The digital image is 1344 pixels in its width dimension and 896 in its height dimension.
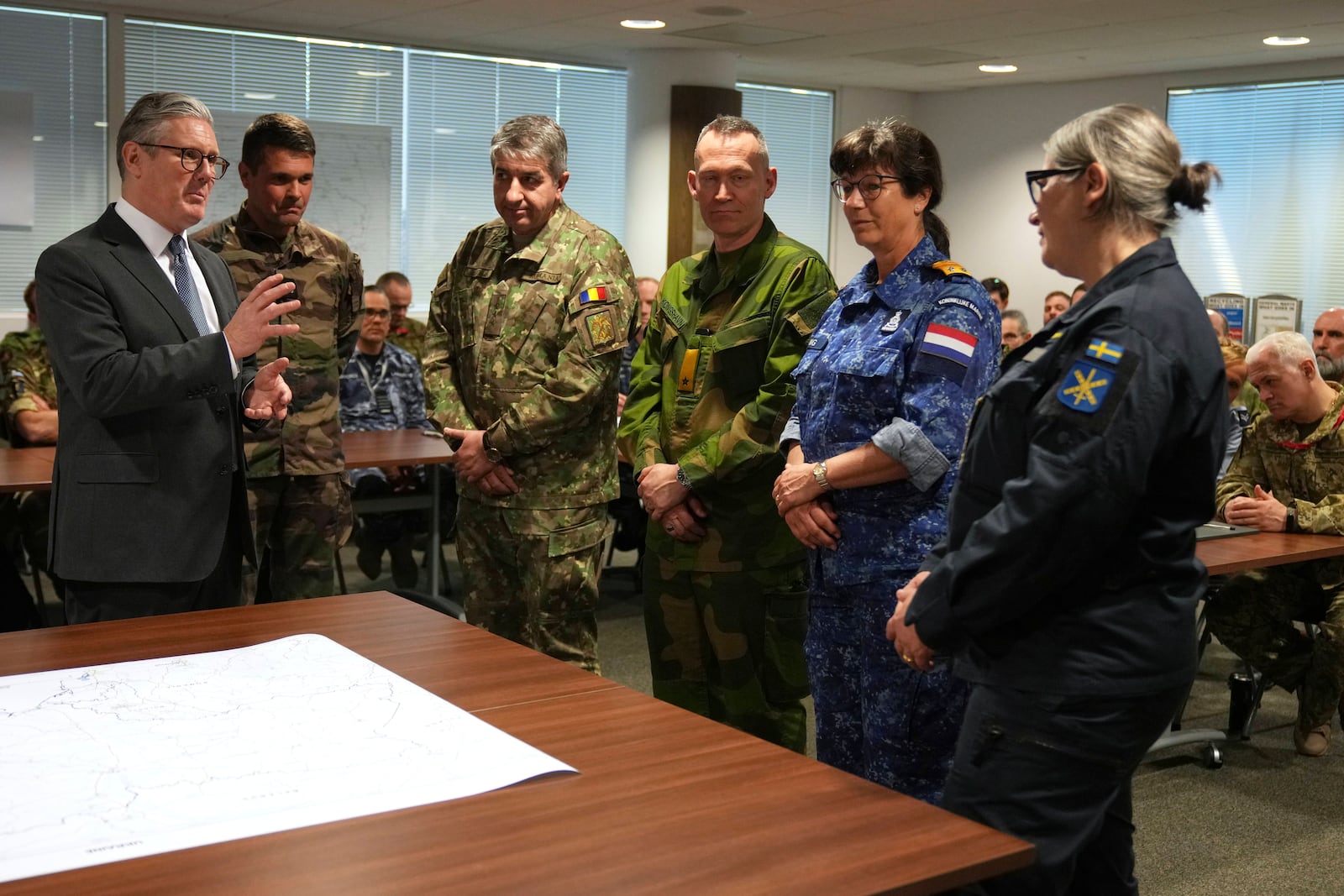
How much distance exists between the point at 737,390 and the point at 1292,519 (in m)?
2.27

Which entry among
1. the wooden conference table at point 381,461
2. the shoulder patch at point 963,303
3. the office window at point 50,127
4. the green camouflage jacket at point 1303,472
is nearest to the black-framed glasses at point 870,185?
the shoulder patch at point 963,303

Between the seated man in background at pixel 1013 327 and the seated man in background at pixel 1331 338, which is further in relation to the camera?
the seated man in background at pixel 1013 327

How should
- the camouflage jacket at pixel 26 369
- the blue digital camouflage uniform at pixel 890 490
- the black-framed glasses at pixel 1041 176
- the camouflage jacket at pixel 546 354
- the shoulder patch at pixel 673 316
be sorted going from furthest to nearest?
1. the camouflage jacket at pixel 26 369
2. the camouflage jacket at pixel 546 354
3. the shoulder patch at pixel 673 316
4. the blue digital camouflage uniform at pixel 890 490
5. the black-framed glasses at pixel 1041 176

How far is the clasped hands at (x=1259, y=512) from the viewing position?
4.33m

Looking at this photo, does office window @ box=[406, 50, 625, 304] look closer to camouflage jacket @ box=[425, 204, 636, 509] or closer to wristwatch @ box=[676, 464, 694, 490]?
camouflage jacket @ box=[425, 204, 636, 509]

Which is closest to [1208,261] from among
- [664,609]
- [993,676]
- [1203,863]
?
[1203,863]

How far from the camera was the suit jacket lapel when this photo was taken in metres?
2.65

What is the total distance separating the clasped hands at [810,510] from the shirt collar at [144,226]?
1.40 metres

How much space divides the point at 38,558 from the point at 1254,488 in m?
4.71

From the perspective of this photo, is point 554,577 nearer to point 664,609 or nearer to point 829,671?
point 664,609

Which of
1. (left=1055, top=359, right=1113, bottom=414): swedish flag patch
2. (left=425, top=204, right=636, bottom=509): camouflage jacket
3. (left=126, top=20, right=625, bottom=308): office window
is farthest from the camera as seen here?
(left=126, top=20, right=625, bottom=308): office window

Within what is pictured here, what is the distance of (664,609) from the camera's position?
3227 mm

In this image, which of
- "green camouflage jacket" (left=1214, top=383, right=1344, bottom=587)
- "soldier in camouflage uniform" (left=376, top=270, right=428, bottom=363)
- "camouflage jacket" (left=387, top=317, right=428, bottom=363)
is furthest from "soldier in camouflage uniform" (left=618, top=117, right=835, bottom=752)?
"soldier in camouflage uniform" (left=376, top=270, right=428, bottom=363)

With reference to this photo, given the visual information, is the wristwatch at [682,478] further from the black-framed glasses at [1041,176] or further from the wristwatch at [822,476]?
the black-framed glasses at [1041,176]
